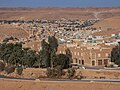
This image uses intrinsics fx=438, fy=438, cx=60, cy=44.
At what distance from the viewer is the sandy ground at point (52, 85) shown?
3850 centimetres

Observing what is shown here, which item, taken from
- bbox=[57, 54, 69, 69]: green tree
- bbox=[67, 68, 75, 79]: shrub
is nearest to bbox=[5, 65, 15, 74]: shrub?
bbox=[57, 54, 69, 69]: green tree

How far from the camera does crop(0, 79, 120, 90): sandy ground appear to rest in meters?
38.5

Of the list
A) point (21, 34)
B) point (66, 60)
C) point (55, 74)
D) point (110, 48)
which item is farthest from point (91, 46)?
point (21, 34)

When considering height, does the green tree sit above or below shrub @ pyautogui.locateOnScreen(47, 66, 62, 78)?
above

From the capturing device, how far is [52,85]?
130 feet

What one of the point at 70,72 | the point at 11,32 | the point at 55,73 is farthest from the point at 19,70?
the point at 11,32

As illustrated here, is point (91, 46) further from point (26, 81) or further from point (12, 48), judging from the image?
point (26, 81)

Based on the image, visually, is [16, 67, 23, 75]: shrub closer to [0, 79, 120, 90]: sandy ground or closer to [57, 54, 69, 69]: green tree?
[57, 54, 69, 69]: green tree

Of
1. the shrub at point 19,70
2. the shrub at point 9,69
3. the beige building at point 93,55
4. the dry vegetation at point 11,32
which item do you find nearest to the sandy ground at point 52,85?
the shrub at point 19,70

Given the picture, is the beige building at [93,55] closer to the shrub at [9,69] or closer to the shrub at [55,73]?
the shrub at [55,73]

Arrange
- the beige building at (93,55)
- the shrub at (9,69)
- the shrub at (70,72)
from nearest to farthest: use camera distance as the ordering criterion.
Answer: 1. the shrub at (70,72)
2. the shrub at (9,69)
3. the beige building at (93,55)

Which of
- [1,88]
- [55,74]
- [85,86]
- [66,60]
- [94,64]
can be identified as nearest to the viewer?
[85,86]

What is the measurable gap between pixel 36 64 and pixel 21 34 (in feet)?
178

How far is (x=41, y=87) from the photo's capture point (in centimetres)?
4012
